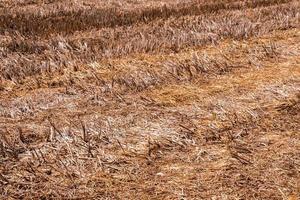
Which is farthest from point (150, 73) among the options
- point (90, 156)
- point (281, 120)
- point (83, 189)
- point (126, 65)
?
point (83, 189)

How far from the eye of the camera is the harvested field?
15.5ft

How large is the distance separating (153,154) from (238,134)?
1014 millimetres

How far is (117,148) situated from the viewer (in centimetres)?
529

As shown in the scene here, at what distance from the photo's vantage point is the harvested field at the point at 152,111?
186 inches

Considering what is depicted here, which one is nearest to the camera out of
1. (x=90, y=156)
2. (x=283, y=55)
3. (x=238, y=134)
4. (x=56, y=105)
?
(x=90, y=156)

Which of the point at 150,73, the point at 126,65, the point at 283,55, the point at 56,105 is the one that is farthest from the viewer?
the point at 283,55

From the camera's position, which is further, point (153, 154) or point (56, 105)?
point (56, 105)

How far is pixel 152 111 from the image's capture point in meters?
6.30

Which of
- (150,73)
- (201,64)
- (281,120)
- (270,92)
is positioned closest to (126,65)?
(150,73)

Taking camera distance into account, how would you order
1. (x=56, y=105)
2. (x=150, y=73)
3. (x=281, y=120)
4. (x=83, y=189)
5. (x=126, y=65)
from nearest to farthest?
(x=83, y=189) → (x=281, y=120) → (x=56, y=105) → (x=150, y=73) → (x=126, y=65)

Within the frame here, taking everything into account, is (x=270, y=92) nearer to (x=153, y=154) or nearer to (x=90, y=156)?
(x=153, y=154)

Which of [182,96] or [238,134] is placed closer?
[238,134]

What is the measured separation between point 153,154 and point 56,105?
6.06 feet

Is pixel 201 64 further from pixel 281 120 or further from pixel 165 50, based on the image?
pixel 281 120
